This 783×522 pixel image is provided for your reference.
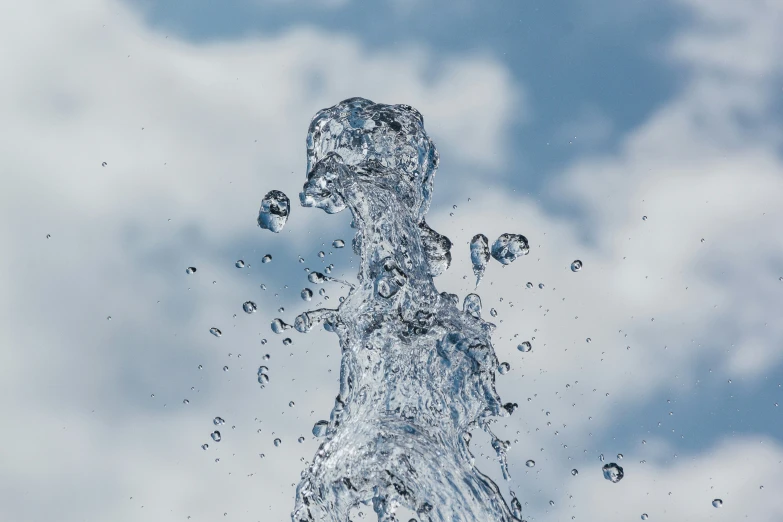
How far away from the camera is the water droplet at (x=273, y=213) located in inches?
231

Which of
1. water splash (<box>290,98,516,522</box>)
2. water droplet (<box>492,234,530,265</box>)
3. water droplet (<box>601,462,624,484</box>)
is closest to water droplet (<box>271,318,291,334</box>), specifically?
water splash (<box>290,98,516,522</box>)

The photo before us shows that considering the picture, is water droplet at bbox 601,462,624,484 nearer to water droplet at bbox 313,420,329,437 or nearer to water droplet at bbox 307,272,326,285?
water droplet at bbox 313,420,329,437

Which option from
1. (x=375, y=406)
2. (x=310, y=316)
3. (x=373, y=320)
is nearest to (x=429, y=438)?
(x=375, y=406)

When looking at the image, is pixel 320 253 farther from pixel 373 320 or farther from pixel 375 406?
pixel 375 406

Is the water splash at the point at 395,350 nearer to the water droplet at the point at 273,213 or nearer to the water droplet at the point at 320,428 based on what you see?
the water droplet at the point at 320,428

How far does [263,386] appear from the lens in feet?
22.3

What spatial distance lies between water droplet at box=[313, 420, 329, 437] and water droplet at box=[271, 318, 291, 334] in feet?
2.55

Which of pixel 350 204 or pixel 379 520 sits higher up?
pixel 350 204

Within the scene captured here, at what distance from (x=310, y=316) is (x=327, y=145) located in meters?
1.33

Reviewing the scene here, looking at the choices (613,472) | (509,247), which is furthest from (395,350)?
(613,472)

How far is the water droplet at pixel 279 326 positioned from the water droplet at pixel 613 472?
9.72ft

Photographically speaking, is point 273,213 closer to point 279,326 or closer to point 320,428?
point 279,326

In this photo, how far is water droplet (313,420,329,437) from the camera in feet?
20.6

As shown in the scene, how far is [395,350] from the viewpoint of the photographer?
5.90m
